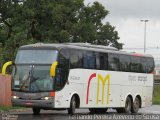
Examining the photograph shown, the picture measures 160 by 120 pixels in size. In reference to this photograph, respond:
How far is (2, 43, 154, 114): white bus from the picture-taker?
24438 millimetres

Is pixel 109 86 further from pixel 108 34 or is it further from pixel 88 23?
pixel 108 34

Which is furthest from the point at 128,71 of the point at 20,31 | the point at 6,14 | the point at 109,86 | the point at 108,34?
the point at 108,34

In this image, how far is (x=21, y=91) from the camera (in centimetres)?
2473

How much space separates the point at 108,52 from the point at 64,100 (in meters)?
4.90

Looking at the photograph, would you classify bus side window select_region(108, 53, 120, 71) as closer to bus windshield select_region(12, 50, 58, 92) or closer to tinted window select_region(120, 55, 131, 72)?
tinted window select_region(120, 55, 131, 72)

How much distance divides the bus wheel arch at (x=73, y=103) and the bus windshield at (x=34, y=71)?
1.68m

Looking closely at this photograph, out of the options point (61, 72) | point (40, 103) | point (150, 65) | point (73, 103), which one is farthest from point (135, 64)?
point (40, 103)

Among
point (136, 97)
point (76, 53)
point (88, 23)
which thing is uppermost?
point (88, 23)

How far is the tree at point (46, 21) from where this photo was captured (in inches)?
2191

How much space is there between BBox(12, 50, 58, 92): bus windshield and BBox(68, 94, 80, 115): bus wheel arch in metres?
1.68

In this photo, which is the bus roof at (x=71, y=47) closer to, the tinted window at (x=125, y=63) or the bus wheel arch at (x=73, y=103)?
the tinted window at (x=125, y=63)

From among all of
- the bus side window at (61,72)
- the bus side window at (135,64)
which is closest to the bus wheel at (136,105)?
the bus side window at (135,64)

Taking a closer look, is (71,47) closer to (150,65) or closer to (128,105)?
(128,105)

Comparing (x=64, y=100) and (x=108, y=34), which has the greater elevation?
(x=108, y=34)
